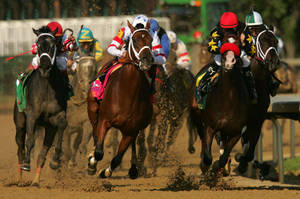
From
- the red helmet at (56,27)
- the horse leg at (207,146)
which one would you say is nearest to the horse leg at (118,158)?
the horse leg at (207,146)

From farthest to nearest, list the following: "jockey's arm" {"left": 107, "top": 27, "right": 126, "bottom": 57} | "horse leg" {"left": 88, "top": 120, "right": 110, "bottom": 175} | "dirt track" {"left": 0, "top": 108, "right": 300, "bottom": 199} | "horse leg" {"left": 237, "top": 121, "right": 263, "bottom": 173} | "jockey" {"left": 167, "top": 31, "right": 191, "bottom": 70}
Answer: "jockey" {"left": 167, "top": 31, "right": 191, "bottom": 70} → "horse leg" {"left": 237, "top": 121, "right": 263, "bottom": 173} → "jockey's arm" {"left": 107, "top": 27, "right": 126, "bottom": 57} → "horse leg" {"left": 88, "top": 120, "right": 110, "bottom": 175} → "dirt track" {"left": 0, "top": 108, "right": 300, "bottom": 199}

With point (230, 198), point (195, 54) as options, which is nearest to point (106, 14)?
point (195, 54)

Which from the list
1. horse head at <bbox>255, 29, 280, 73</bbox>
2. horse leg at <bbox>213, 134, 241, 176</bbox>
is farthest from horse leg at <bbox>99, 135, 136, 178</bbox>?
horse head at <bbox>255, 29, 280, 73</bbox>

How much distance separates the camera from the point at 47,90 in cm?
901

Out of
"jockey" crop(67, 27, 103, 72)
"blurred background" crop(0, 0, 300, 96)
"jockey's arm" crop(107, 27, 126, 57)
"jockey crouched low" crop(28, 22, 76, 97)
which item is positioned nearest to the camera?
"jockey's arm" crop(107, 27, 126, 57)

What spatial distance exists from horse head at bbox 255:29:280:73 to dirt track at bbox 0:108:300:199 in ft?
4.92

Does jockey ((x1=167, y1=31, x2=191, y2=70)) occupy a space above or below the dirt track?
above

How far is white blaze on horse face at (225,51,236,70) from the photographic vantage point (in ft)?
25.6

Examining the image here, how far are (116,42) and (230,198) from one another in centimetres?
258

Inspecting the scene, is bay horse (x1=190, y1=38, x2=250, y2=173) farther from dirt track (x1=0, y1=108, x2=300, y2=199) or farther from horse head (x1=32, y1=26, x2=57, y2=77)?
horse head (x1=32, y1=26, x2=57, y2=77)

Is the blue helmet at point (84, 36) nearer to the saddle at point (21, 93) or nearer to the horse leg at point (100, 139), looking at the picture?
the saddle at point (21, 93)

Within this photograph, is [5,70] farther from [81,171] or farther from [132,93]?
[132,93]

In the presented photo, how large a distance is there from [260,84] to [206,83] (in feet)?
2.70

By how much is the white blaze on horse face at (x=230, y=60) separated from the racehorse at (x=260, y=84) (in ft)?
3.21
